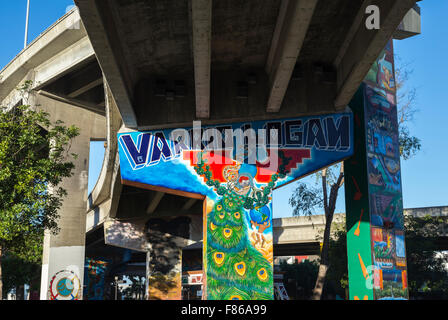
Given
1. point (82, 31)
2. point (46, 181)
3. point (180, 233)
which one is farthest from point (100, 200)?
point (46, 181)

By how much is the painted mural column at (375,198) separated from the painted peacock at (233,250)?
352cm

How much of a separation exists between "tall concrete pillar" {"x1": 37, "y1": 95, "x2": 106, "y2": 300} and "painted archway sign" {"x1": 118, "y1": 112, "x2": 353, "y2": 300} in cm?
1062

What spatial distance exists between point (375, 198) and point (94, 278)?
3831 centimetres

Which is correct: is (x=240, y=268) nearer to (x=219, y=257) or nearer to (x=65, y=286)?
(x=219, y=257)

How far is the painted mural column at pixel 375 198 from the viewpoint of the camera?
18500mm

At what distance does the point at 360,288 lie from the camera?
725 inches

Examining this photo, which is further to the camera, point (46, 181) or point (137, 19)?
point (46, 181)

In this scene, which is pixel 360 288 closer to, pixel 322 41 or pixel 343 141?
pixel 343 141

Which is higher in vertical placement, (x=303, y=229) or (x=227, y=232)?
(x=303, y=229)

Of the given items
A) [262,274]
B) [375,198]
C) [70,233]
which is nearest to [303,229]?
[70,233]

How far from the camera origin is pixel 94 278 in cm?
5006

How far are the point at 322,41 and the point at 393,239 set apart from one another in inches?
334

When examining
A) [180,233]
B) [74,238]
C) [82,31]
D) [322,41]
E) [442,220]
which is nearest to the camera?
[322,41]

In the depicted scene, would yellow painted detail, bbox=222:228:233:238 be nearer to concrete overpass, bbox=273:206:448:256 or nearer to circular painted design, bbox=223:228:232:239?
circular painted design, bbox=223:228:232:239
